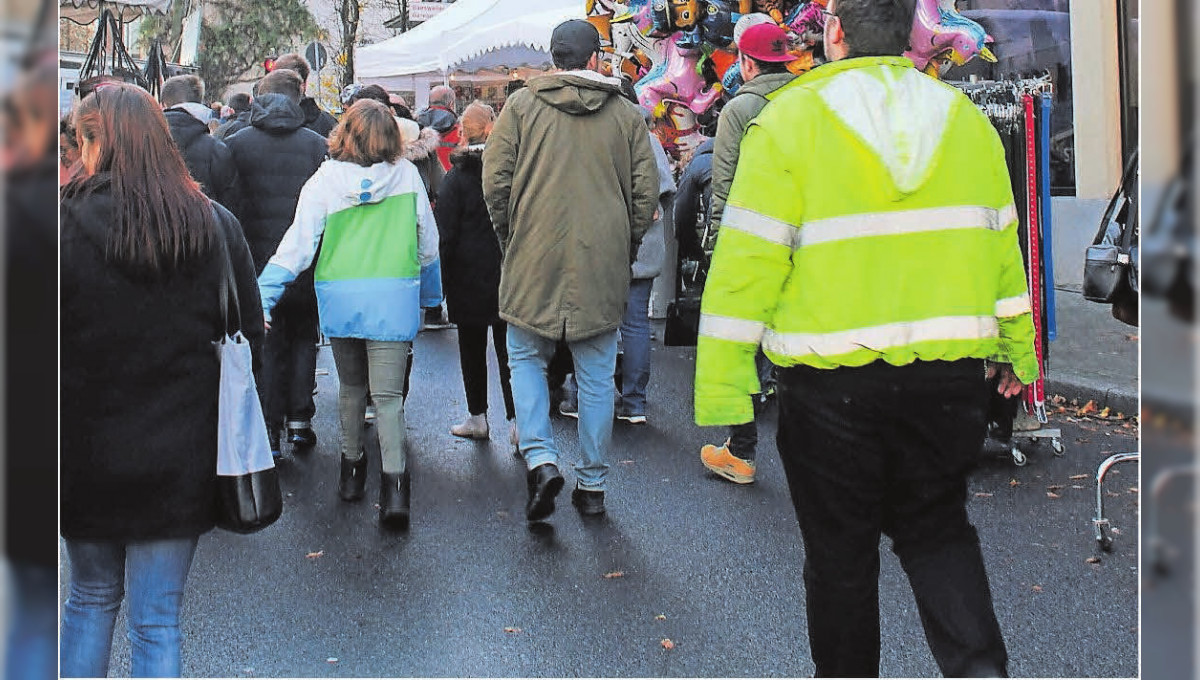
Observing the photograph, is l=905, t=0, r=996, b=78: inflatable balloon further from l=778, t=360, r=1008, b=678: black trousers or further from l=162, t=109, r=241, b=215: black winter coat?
l=778, t=360, r=1008, b=678: black trousers

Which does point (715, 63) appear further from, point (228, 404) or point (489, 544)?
point (228, 404)

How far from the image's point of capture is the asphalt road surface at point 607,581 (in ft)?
15.3

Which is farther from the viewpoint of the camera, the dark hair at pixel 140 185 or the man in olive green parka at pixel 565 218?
the man in olive green parka at pixel 565 218

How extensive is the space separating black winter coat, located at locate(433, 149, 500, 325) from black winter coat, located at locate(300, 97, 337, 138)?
1.33 m

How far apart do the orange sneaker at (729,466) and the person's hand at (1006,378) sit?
327 cm

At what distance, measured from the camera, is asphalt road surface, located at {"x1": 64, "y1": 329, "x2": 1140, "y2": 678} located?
465cm

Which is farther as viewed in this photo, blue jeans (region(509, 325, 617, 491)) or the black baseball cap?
blue jeans (region(509, 325, 617, 491))

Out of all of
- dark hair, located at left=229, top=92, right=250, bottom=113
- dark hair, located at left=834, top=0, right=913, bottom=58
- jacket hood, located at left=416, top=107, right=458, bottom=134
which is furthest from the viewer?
jacket hood, located at left=416, top=107, right=458, bottom=134

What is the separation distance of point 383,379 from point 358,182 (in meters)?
0.90

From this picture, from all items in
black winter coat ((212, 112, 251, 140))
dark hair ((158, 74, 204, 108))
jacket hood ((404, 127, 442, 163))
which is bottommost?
jacket hood ((404, 127, 442, 163))

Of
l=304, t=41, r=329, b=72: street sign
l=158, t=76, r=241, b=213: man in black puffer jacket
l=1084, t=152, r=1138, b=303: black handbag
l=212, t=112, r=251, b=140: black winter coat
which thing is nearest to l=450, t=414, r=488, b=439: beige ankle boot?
l=158, t=76, r=241, b=213: man in black puffer jacket

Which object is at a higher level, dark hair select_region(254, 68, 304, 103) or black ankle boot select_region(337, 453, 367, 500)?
dark hair select_region(254, 68, 304, 103)

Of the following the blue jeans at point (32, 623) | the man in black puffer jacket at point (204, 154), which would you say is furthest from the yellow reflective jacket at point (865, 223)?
the man in black puffer jacket at point (204, 154)

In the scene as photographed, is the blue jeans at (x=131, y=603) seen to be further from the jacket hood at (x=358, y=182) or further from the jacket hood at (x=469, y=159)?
the jacket hood at (x=469, y=159)
